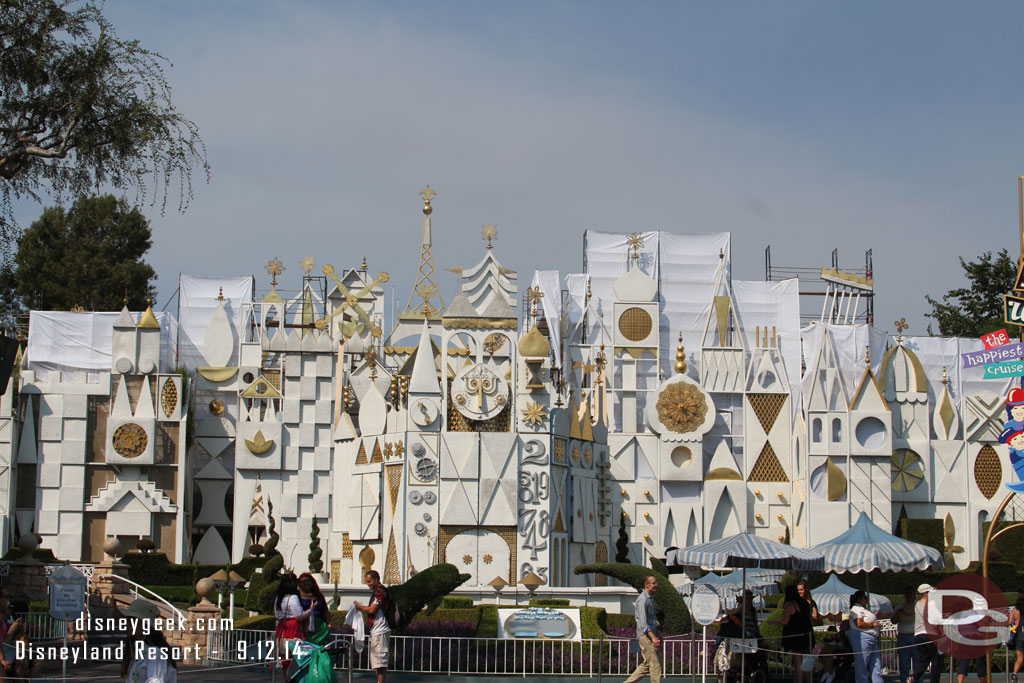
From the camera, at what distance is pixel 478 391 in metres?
41.4

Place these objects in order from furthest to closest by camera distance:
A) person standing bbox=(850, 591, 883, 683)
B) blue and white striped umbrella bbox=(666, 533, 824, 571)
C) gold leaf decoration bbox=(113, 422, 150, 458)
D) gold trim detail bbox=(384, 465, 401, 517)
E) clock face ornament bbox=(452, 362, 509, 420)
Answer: gold leaf decoration bbox=(113, 422, 150, 458) → gold trim detail bbox=(384, 465, 401, 517) → clock face ornament bbox=(452, 362, 509, 420) → blue and white striped umbrella bbox=(666, 533, 824, 571) → person standing bbox=(850, 591, 883, 683)

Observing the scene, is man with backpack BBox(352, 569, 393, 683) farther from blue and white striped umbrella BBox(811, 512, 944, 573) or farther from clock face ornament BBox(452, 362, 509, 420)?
clock face ornament BBox(452, 362, 509, 420)

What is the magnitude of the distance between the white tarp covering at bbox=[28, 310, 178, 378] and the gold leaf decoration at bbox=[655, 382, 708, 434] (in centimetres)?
2358

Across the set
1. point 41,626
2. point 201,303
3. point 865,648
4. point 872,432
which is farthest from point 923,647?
point 201,303

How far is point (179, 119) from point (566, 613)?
11627 mm

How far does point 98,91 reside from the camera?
22.1 meters

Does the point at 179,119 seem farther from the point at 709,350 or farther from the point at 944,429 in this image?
the point at 944,429

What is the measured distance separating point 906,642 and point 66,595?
14269 mm

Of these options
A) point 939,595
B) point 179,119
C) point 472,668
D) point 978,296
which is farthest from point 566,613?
point 978,296

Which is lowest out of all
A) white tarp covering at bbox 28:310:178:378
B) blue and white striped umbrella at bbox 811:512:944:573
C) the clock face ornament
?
blue and white striped umbrella at bbox 811:512:944:573

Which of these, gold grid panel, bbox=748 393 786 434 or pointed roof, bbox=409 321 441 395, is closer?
pointed roof, bbox=409 321 441 395

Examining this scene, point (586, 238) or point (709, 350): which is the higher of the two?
point (586, 238)

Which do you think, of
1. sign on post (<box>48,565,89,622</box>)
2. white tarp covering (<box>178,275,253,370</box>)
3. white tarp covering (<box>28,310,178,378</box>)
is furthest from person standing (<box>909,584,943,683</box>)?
white tarp covering (<box>178,275,253,370</box>)

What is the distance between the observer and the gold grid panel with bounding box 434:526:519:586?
4066cm
